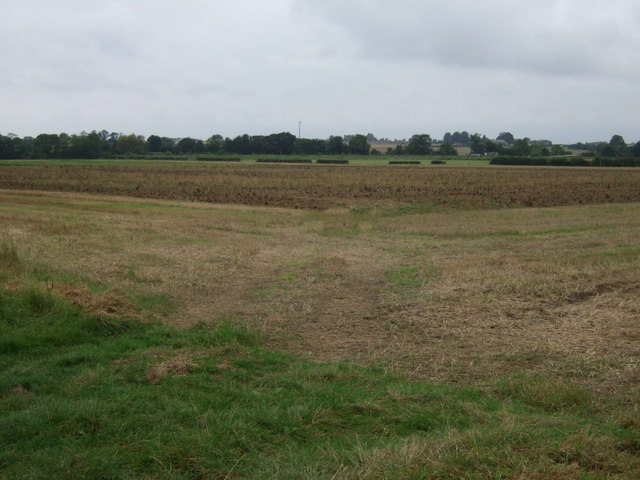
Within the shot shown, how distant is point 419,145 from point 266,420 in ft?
445

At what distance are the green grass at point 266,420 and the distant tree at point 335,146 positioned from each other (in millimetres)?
126947

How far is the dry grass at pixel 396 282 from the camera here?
25.7ft

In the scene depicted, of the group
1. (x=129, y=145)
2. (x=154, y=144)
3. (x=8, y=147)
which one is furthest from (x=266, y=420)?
(x=154, y=144)

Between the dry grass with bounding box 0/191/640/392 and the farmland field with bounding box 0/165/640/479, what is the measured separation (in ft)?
0.15

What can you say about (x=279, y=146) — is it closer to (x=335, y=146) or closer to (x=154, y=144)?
(x=335, y=146)

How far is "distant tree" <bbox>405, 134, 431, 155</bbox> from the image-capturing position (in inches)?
5305

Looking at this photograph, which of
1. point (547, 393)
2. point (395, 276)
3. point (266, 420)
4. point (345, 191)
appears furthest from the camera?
point (345, 191)

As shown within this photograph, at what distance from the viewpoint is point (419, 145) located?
13712cm

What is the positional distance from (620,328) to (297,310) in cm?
487

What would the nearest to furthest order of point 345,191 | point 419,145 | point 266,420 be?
point 266,420 < point 345,191 < point 419,145

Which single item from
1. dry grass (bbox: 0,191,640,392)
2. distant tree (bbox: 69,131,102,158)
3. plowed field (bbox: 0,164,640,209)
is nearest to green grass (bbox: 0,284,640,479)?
dry grass (bbox: 0,191,640,392)

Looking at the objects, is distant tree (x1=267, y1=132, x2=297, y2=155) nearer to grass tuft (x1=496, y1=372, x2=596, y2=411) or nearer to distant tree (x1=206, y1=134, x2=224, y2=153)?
distant tree (x1=206, y1=134, x2=224, y2=153)

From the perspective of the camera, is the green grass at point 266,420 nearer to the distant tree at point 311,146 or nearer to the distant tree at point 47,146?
the distant tree at point 47,146

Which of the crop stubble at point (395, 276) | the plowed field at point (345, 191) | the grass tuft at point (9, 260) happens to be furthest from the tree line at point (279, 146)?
the grass tuft at point (9, 260)
